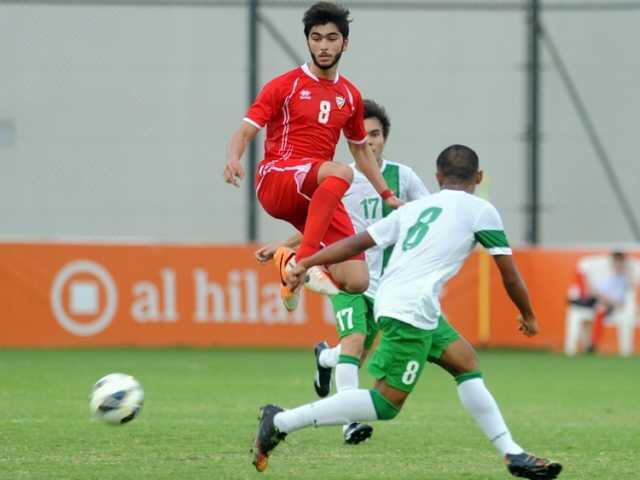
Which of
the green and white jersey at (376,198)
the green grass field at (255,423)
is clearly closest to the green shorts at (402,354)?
the green grass field at (255,423)

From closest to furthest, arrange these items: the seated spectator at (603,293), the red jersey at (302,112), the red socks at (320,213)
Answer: the red socks at (320,213) < the red jersey at (302,112) < the seated spectator at (603,293)

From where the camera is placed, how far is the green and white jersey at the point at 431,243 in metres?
7.04

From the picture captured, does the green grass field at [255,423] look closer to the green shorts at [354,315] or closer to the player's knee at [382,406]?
the player's knee at [382,406]

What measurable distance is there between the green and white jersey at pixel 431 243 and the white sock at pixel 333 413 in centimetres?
42

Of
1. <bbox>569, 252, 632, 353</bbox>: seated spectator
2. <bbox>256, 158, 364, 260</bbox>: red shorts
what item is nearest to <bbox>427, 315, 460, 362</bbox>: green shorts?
<bbox>256, 158, 364, 260</bbox>: red shorts

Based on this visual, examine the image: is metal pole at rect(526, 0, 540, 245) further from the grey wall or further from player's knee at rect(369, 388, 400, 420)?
player's knee at rect(369, 388, 400, 420)

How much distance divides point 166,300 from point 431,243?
12.5 metres

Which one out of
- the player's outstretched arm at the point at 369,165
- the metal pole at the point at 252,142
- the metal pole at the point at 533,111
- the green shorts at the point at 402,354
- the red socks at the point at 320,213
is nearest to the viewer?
the green shorts at the point at 402,354

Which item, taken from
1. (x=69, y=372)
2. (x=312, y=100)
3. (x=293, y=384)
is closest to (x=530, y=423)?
(x=312, y=100)

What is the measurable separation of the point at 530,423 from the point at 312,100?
10.1 ft

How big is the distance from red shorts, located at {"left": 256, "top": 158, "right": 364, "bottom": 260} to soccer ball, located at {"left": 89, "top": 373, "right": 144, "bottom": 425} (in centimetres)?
152

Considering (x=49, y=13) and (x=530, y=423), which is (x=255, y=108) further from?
(x=49, y=13)

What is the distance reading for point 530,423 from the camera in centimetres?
1061

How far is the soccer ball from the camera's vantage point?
830 cm
